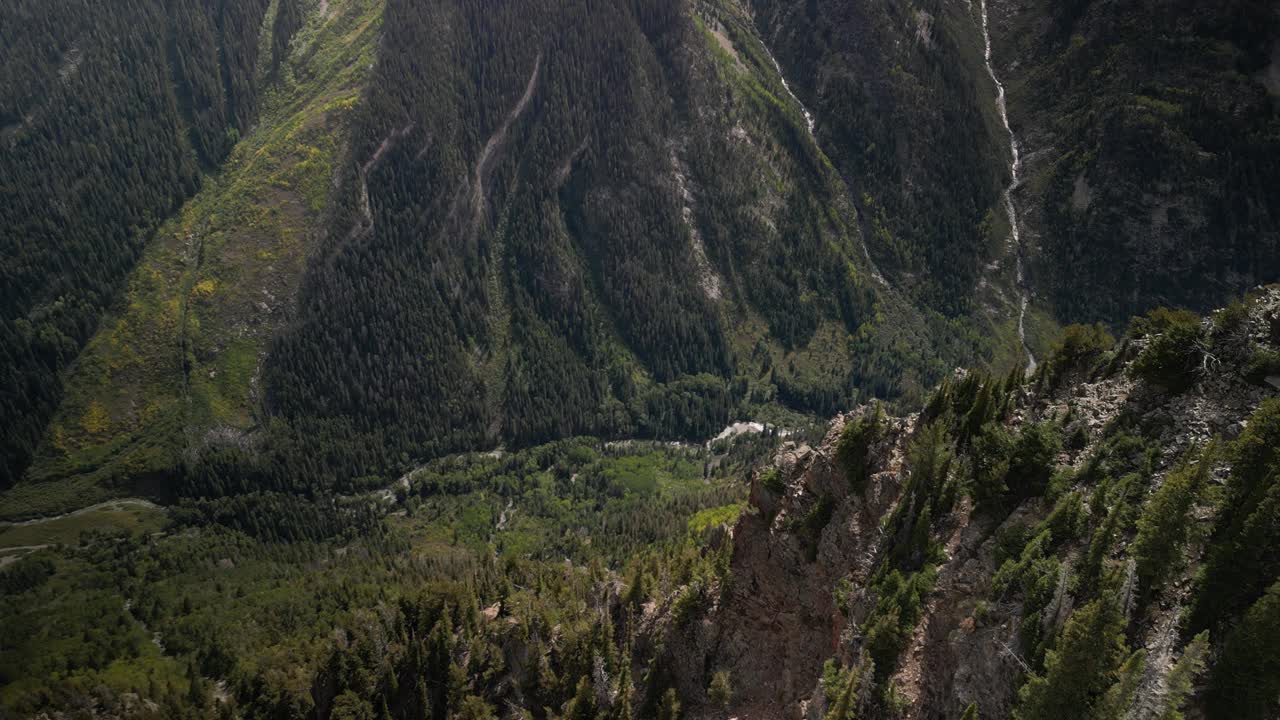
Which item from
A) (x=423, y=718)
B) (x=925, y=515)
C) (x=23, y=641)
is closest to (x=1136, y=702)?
(x=925, y=515)

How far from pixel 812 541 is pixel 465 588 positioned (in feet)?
266

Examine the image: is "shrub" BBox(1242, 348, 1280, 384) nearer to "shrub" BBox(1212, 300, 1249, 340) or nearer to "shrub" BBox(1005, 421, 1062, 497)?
"shrub" BBox(1212, 300, 1249, 340)

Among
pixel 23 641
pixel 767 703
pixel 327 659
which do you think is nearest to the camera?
pixel 767 703

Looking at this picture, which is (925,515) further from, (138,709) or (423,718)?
(138,709)

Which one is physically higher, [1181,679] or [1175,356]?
[1175,356]

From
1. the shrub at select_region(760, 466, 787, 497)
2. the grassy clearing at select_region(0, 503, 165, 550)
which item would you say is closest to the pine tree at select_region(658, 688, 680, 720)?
the shrub at select_region(760, 466, 787, 497)

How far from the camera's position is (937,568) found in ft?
198

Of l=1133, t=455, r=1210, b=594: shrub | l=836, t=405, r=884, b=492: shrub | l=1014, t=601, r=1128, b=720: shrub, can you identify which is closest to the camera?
l=1014, t=601, r=1128, b=720: shrub

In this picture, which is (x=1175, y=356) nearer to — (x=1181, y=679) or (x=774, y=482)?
(x=1181, y=679)

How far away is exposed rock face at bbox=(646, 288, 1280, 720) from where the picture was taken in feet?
162

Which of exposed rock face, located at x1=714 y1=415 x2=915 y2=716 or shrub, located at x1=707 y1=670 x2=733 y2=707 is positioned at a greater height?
exposed rock face, located at x1=714 y1=415 x2=915 y2=716

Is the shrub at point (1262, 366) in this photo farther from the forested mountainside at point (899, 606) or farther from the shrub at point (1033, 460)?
the shrub at point (1033, 460)

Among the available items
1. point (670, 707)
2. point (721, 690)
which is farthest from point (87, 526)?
point (721, 690)

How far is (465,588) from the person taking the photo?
132125 mm
